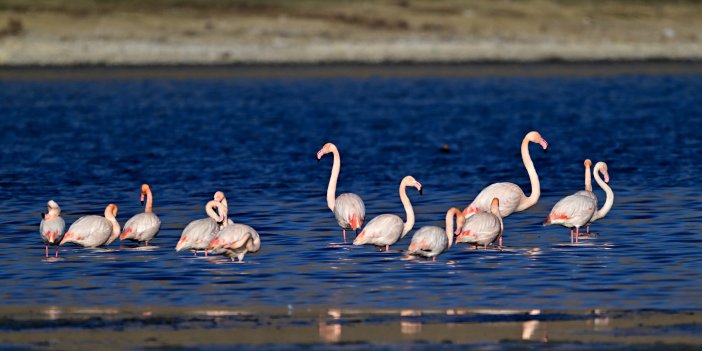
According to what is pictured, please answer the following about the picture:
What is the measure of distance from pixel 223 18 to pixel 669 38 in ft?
68.0

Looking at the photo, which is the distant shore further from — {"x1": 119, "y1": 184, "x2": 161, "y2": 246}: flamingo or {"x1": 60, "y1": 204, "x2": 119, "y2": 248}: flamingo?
{"x1": 60, "y1": 204, "x2": 119, "y2": 248}: flamingo

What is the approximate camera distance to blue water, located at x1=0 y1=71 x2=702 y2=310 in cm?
1493

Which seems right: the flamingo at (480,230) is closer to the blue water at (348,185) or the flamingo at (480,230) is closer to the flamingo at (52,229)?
the blue water at (348,185)

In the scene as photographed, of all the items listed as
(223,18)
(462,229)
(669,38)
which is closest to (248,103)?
(223,18)

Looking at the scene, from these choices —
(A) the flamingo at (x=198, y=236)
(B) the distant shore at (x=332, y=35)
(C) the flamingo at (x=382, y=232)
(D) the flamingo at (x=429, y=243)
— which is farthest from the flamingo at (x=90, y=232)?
(B) the distant shore at (x=332, y=35)

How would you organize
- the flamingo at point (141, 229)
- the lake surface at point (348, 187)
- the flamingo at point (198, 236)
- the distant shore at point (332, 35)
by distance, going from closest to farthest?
the lake surface at point (348, 187) < the flamingo at point (198, 236) < the flamingo at point (141, 229) < the distant shore at point (332, 35)

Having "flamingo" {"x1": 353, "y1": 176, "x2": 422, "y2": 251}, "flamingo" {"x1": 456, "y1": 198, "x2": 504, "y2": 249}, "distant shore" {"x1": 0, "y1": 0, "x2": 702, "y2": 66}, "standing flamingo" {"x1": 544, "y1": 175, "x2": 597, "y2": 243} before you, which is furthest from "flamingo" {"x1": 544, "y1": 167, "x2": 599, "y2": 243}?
"distant shore" {"x1": 0, "y1": 0, "x2": 702, "y2": 66}

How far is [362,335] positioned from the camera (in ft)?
40.5

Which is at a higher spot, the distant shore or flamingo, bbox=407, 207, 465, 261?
the distant shore

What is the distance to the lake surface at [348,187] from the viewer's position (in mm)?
14844

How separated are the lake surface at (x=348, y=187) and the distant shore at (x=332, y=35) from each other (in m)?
9.80

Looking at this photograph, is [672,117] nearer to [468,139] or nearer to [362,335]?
[468,139]

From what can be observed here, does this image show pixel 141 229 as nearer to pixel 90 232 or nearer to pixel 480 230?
pixel 90 232

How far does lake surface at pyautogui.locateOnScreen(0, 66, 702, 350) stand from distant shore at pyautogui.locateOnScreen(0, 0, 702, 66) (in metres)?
9.80
